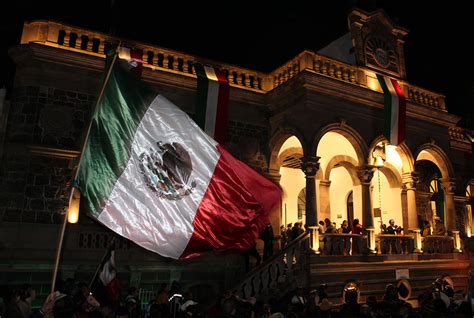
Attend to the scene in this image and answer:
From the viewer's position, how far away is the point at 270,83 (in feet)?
53.9

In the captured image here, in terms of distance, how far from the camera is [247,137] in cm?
1566

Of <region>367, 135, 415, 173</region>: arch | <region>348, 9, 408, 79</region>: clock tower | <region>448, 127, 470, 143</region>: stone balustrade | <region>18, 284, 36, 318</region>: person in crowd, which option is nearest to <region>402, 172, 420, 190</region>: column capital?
<region>367, 135, 415, 173</region>: arch

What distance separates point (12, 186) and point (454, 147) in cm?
2022

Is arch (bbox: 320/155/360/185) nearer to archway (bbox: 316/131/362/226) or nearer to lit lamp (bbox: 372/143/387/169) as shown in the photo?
archway (bbox: 316/131/362/226)

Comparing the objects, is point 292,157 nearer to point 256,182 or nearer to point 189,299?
point 189,299

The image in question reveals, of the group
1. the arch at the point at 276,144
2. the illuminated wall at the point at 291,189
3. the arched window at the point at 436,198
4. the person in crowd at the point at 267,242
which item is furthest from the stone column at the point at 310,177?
the arched window at the point at 436,198

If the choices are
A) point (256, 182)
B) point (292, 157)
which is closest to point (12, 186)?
point (256, 182)

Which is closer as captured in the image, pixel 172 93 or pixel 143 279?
pixel 143 279

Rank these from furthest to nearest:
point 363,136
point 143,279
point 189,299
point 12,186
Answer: point 363,136, point 143,279, point 12,186, point 189,299

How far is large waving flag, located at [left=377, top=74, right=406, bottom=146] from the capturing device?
15.7 meters

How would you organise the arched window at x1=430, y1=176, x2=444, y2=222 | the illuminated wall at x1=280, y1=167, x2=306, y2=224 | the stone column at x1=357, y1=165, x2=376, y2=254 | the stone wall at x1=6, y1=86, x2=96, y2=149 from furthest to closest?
the arched window at x1=430, y1=176, x2=444, y2=222 → the illuminated wall at x1=280, y1=167, x2=306, y2=224 → the stone column at x1=357, y1=165, x2=376, y2=254 → the stone wall at x1=6, y1=86, x2=96, y2=149

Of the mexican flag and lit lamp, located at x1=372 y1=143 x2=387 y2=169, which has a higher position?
lit lamp, located at x1=372 y1=143 x2=387 y2=169

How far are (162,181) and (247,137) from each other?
10258mm

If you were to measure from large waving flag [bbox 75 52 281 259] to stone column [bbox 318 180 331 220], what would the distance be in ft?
42.9
